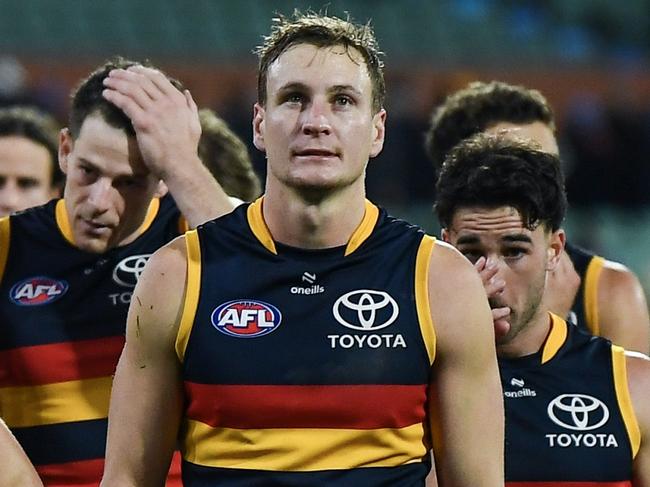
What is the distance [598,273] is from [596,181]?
8.20 metres

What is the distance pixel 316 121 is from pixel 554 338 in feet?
3.93

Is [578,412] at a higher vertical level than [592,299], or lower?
lower

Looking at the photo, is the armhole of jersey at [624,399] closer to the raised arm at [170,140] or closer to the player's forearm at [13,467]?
the raised arm at [170,140]

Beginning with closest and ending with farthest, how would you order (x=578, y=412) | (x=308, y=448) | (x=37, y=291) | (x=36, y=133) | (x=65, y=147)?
1. (x=308, y=448)
2. (x=578, y=412)
3. (x=37, y=291)
4. (x=65, y=147)
5. (x=36, y=133)

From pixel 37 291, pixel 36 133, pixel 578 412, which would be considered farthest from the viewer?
pixel 36 133

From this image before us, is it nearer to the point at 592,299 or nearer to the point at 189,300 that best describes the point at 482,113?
the point at 592,299

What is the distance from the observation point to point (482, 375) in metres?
3.31

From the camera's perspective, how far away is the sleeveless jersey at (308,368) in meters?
3.20

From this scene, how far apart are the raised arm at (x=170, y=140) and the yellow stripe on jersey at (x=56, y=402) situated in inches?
23.2

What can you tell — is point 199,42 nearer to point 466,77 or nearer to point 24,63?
point 24,63

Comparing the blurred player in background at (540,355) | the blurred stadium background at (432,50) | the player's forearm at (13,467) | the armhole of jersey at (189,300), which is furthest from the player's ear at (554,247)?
the blurred stadium background at (432,50)

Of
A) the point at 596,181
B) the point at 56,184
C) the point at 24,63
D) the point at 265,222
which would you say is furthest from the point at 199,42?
the point at 265,222

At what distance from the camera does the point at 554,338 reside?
4102mm

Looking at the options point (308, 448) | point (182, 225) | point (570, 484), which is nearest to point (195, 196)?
point (182, 225)
